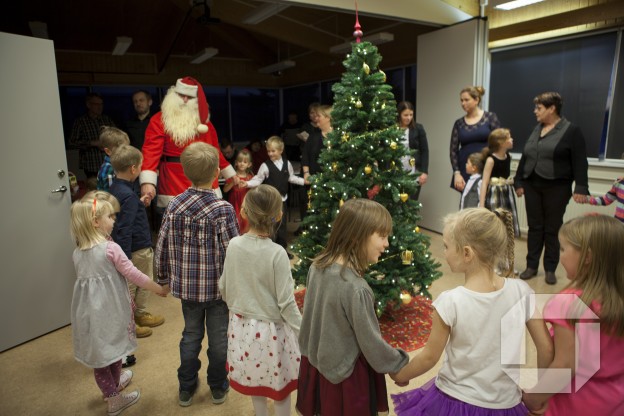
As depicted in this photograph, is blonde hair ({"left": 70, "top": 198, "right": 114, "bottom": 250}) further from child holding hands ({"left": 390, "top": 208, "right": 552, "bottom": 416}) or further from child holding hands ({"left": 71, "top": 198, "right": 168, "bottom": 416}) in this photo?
child holding hands ({"left": 390, "top": 208, "right": 552, "bottom": 416})

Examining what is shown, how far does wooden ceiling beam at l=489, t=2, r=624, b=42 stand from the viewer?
4.24 meters

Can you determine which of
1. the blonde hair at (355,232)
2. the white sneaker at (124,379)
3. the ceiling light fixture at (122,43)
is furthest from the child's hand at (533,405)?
the ceiling light fixture at (122,43)

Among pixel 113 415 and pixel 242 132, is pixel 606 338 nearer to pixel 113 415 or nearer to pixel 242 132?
pixel 113 415

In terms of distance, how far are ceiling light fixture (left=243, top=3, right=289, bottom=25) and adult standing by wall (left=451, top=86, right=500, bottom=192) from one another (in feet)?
7.84

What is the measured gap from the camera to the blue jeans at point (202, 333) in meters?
2.26

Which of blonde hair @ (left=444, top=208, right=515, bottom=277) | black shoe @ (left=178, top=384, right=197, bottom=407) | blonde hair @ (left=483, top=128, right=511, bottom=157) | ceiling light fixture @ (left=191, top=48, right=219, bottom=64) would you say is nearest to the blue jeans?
black shoe @ (left=178, top=384, right=197, bottom=407)

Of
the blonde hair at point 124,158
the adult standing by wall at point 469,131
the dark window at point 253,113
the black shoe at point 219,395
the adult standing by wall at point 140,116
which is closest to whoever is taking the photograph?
the black shoe at point 219,395

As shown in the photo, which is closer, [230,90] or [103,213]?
[103,213]

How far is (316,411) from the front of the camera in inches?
62.3

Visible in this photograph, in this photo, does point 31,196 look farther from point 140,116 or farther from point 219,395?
point 219,395

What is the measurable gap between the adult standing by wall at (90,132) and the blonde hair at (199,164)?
318cm

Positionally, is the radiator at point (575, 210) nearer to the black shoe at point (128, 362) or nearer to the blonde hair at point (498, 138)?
the blonde hair at point (498, 138)

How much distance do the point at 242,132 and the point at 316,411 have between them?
1063cm

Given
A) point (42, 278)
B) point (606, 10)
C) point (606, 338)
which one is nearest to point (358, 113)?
point (606, 338)
